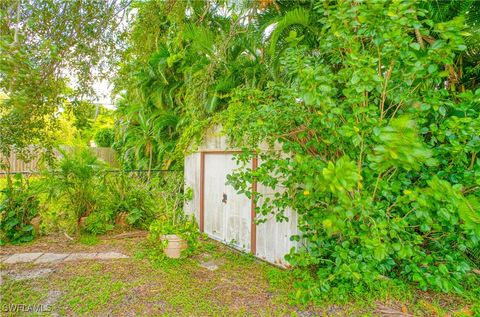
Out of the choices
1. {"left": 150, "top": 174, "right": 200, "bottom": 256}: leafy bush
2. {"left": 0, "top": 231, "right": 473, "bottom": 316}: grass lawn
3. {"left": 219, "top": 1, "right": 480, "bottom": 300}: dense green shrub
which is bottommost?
{"left": 0, "top": 231, "right": 473, "bottom": 316}: grass lawn

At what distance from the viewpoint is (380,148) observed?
1.87 metres

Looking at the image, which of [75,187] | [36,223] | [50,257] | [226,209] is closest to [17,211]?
[36,223]

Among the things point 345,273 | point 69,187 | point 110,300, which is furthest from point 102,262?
point 345,273

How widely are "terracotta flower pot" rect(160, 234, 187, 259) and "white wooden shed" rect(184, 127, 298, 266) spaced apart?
A: 32.6 inches

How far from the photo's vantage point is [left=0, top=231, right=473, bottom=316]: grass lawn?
2.58 m

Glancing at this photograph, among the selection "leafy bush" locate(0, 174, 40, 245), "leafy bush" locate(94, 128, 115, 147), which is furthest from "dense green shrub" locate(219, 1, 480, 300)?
"leafy bush" locate(94, 128, 115, 147)

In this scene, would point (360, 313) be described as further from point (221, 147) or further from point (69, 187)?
point (69, 187)

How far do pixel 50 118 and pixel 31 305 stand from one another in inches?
84.6

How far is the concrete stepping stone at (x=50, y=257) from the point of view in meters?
3.80

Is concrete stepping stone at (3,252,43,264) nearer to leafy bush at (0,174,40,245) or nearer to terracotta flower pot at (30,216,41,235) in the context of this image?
leafy bush at (0,174,40,245)

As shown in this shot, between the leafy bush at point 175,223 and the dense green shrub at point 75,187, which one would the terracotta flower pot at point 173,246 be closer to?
the leafy bush at point 175,223

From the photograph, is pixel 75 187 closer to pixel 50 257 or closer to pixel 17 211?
pixel 17 211

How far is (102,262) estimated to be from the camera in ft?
12.2

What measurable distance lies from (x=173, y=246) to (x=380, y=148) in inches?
120
